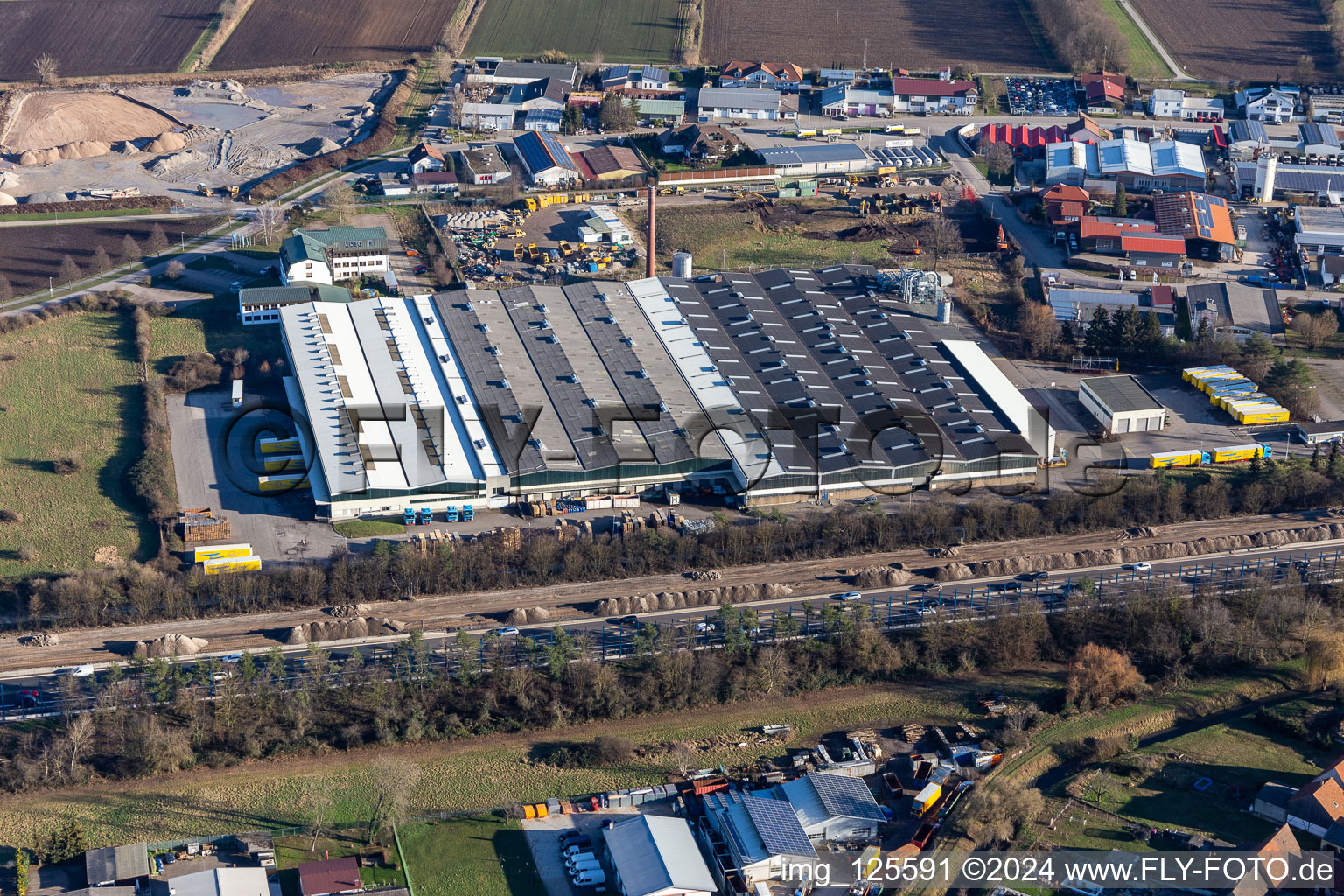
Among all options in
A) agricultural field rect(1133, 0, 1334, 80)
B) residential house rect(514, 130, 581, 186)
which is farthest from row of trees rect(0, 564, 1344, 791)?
agricultural field rect(1133, 0, 1334, 80)

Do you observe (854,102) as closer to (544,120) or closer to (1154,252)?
(544,120)

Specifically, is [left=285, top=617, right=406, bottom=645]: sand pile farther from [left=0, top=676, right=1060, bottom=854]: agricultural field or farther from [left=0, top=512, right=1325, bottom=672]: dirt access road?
[left=0, top=676, right=1060, bottom=854]: agricultural field

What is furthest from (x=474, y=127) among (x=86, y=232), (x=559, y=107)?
(x=86, y=232)

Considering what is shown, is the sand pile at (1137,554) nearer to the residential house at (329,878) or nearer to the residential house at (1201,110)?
the residential house at (329,878)

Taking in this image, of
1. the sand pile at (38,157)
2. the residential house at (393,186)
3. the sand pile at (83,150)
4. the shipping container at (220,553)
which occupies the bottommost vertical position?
the shipping container at (220,553)

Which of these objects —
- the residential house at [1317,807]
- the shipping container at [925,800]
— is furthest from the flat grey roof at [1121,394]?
the shipping container at [925,800]

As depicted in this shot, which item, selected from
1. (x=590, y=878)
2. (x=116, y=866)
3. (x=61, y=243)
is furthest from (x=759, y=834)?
(x=61, y=243)

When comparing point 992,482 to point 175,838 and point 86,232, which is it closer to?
point 175,838
